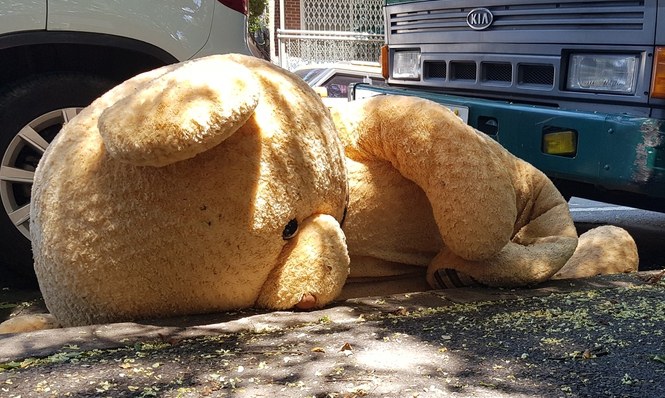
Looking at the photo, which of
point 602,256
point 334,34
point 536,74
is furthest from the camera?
point 334,34

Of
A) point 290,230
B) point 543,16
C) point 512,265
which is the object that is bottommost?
point 512,265

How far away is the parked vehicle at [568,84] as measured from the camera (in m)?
4.19

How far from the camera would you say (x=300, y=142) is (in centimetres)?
277

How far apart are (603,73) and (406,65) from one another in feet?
7.13

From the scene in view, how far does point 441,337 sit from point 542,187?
51.3 inches

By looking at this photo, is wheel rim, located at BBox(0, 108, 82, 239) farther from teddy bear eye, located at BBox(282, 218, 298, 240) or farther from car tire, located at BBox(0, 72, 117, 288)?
teddy bear eye, located at BBox(282, 218, 298, 240)

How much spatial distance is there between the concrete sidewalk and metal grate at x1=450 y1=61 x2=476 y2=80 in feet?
9.45

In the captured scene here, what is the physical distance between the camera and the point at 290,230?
274 centimetres

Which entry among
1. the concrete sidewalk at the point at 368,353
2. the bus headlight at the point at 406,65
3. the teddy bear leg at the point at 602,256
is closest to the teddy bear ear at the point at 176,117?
the concrete sidewalk at the point at 368,353

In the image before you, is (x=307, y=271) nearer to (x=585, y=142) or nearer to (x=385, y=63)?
(x=585, y=142)

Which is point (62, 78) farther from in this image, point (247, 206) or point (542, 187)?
point (542, 187)

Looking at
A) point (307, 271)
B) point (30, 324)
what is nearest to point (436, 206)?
point (307, 271)

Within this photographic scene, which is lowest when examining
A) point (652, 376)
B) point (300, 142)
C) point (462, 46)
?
point (652, 376)

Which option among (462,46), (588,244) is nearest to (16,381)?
(588,244)
